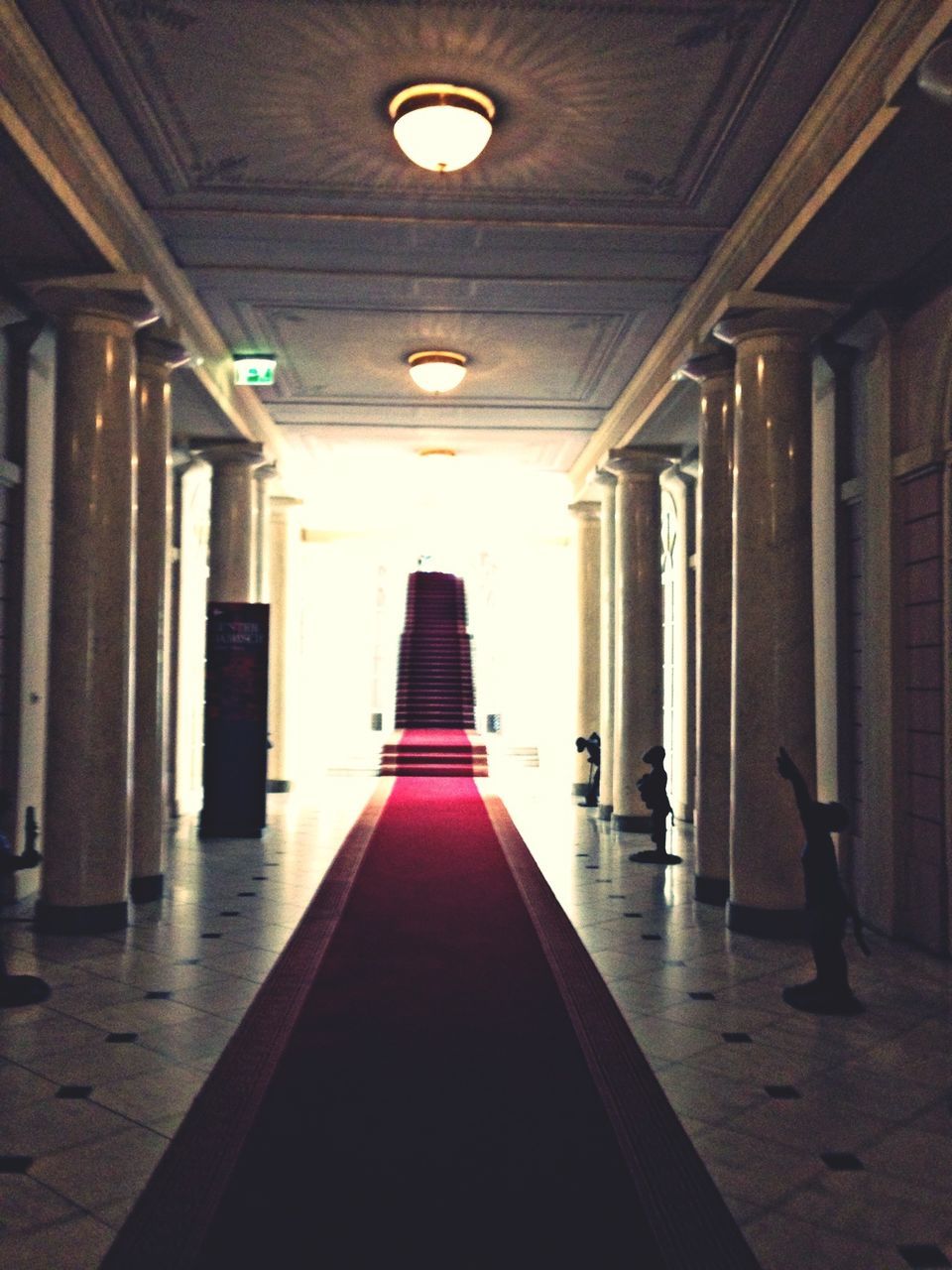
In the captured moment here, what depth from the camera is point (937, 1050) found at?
4945 millimetres

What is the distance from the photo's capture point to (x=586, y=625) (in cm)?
1585

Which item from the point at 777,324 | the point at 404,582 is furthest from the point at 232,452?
the point at 404,582

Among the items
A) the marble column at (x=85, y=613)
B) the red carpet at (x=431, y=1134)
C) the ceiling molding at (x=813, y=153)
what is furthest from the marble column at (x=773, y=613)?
the marble column at (x=85, y=613)

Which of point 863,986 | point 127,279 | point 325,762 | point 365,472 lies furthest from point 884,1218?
point 325,762

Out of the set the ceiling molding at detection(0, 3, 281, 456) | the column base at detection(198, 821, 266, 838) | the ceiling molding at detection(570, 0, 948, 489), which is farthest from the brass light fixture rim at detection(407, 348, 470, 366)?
the column base at detection(198, 821, 266, 838)

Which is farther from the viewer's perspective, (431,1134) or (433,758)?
(433,758)

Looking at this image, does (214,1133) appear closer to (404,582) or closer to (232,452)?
(232,452)

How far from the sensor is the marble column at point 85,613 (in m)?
7.11

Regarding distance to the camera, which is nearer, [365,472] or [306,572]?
[365,472]

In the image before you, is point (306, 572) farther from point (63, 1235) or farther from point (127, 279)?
point (63, 1235)

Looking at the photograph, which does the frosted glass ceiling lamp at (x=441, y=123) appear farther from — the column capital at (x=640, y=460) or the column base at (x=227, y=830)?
the column base at (x=227, y=830)

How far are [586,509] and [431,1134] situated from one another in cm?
1259

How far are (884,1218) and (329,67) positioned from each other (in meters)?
5.41

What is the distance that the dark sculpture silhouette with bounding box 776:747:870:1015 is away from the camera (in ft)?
18.2
